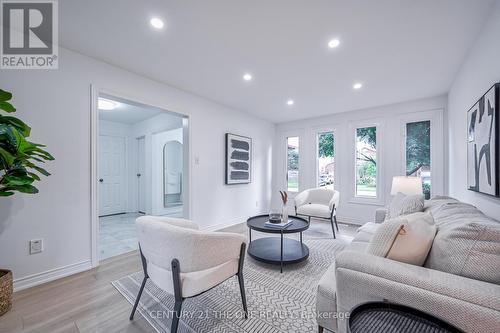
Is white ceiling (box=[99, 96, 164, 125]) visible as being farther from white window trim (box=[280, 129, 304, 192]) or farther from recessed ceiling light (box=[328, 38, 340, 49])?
recessed ceiling light (box=[328, 38, 340, 49])

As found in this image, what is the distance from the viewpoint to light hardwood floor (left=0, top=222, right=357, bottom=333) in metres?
1.54

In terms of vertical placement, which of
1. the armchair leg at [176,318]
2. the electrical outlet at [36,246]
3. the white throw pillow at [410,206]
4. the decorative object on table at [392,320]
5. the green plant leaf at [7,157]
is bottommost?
the armchair leg at [176,318]

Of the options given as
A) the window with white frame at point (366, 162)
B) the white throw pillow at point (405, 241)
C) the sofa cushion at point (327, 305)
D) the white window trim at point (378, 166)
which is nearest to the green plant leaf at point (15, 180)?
the sofa cushion at point (327, 305)

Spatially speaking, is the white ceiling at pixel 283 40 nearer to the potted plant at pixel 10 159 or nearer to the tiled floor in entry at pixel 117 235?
the potted plant at pixel 10 159

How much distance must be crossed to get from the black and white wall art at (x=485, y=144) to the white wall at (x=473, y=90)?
12 centimetres

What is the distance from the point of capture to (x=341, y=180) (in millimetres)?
4594

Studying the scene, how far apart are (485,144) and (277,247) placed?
229cm

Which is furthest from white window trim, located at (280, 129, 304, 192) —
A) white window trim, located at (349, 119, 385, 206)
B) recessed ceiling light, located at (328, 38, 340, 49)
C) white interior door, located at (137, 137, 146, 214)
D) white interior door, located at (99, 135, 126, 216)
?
white interior door, located at (99, 135, 126, 216)

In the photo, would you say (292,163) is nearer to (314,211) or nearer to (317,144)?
(317,144)

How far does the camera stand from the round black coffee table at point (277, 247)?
2377 mm

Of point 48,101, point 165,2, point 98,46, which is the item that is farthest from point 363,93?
point 48,101

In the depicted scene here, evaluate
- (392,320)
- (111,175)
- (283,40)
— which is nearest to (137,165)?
(111,175)

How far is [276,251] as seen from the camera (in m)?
2.67

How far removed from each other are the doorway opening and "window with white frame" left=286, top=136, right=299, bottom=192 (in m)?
2.74
